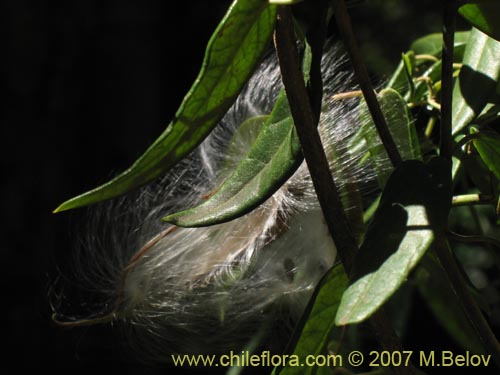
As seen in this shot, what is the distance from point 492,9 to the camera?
0.55 m

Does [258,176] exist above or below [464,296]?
above

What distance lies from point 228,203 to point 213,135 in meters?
0.40

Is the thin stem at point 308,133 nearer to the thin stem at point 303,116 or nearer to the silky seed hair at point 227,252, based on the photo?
the thin stem at point 303,116

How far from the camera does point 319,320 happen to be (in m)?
0.64

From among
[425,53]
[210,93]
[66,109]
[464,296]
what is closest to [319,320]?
[464,296]

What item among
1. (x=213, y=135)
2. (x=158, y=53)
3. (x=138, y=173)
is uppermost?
(x=138, y=173)

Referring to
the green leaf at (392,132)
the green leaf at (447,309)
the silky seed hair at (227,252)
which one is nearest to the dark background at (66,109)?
the green leaf at (447,309)

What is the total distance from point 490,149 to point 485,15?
14cm

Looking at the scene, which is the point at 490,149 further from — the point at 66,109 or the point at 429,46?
the point at 66,109

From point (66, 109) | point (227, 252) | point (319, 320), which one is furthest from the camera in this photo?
point (66, 109)

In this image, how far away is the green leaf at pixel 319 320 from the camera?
622 millimetres

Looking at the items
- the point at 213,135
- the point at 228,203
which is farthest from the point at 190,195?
the point at 228,203

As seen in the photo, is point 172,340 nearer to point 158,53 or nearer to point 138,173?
point 138,173

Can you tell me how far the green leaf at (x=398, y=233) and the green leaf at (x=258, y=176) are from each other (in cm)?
7
